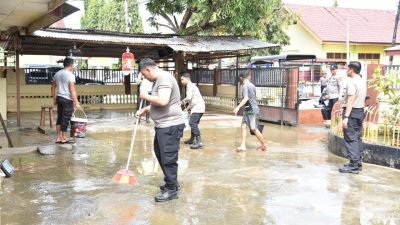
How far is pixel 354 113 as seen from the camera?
7.01 m

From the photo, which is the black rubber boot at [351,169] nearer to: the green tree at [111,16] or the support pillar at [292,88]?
the support pillar at [292,88]

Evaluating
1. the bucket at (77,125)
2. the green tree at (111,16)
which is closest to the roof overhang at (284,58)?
the bucket at (77,125)

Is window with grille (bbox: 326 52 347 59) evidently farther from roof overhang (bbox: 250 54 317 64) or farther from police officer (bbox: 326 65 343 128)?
police officer (bbox: 326 65 343 128)

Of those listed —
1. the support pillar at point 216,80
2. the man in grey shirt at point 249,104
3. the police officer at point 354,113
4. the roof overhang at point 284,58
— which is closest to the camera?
the police officer at point 354,113

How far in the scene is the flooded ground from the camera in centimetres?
490

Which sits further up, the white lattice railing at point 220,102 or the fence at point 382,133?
the white lattice railing at point 220,102

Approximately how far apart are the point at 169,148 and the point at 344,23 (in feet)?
85.2

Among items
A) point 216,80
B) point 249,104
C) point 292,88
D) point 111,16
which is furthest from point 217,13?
point 111,16

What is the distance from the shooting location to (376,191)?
604 cm

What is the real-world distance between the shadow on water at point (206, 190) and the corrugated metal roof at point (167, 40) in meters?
6.10

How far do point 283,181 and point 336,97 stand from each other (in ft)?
19.8

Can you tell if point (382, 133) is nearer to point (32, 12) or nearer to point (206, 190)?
point (206, 190)

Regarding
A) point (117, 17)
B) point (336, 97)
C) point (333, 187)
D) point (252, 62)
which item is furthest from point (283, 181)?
point (117, 17)

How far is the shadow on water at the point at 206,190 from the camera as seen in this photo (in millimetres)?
4898
